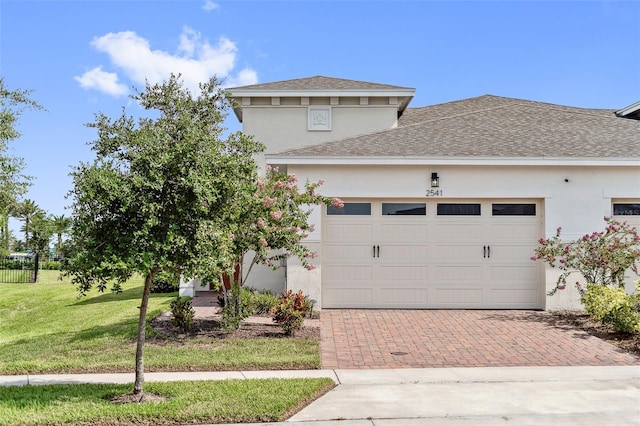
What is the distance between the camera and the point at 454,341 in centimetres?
1040

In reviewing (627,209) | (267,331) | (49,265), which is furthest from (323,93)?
(49,265)

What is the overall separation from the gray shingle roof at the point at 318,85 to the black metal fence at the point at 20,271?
17.7 meters

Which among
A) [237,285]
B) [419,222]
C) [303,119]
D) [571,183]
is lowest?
[237,285]

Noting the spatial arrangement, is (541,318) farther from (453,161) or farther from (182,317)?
(182,317)

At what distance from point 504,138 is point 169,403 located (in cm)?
1122

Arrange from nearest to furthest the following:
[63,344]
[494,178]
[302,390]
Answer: [302,390] < [63,344] < [494,178]

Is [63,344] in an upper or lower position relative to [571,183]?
lower

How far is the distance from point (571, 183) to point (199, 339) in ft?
30.7

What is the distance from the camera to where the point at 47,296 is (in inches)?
856

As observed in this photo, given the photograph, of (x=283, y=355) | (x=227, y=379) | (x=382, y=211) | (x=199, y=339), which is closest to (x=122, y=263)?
(x=227, y=379)

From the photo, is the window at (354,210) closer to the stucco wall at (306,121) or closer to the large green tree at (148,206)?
the stucco wall at (306,121)

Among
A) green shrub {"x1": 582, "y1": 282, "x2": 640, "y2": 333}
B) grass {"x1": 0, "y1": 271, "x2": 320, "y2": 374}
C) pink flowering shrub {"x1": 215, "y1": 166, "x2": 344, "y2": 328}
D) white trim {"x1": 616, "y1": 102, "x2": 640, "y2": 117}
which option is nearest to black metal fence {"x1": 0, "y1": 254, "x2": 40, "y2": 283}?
grass {"x1": 0, "y1": 271, "x2": 320, "y2": 374}

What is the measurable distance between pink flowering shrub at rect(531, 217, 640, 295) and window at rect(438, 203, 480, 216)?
1663 millimetres

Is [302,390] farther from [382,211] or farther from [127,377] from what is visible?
[382,211]
